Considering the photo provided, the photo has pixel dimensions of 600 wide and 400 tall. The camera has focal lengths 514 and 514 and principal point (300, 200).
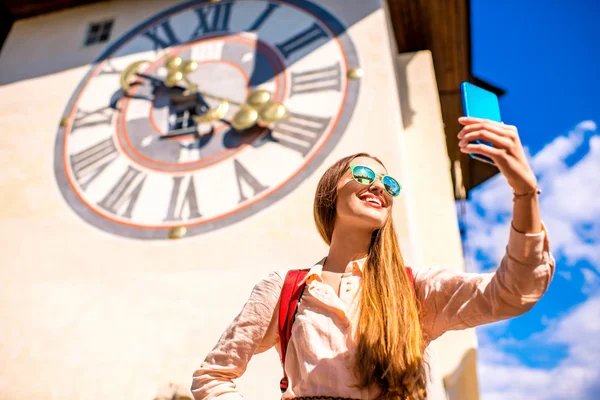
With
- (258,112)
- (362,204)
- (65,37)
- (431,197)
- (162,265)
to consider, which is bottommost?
(362,204)

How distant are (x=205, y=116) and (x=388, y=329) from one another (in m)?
2.49

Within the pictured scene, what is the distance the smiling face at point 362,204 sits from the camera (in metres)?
1.00

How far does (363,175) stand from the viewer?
101cm

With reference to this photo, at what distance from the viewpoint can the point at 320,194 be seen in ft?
3.68

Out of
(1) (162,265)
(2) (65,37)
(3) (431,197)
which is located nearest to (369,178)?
(1) (162,265)

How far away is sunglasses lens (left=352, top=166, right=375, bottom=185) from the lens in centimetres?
101

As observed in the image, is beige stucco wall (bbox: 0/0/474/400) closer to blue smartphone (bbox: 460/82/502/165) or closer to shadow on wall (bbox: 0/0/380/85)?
shadow on wall (bbox: 0/0/380/85)

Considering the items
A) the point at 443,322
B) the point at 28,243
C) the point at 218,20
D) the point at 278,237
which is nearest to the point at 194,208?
the point at 278,237

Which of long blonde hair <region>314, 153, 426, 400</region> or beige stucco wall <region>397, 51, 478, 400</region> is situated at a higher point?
beige stucco wall <region>397, 51, 478, 400</region>

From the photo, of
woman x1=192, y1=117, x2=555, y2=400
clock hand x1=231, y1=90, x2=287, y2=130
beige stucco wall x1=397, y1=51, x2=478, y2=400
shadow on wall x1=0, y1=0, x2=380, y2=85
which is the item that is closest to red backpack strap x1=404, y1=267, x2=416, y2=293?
woman x1=192, y1=117, x2=555, y2=400

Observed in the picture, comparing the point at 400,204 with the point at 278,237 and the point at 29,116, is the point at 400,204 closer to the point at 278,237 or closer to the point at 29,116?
the point at 278,237

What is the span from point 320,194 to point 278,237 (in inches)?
57.6

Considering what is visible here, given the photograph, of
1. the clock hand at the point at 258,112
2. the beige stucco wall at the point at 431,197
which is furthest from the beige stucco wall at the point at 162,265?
the clock hand at the point at 258,112

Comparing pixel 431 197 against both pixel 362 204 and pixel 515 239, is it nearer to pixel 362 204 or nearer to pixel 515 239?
pixel 362 204
